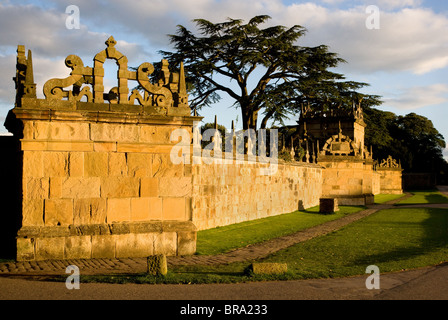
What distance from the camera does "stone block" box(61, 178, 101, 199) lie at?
324 inches

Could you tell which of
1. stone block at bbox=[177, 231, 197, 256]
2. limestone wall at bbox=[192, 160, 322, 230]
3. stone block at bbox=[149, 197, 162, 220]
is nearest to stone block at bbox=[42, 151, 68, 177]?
stone block at bbox=[149, 197, 162, 220]

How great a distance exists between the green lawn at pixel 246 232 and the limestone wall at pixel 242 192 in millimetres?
396

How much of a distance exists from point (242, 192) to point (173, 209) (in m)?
6.94

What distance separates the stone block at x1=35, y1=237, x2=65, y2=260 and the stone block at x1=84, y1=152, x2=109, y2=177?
126 centimetres

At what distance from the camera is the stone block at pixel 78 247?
808 centimetres

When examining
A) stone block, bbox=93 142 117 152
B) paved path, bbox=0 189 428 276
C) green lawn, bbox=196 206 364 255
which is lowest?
green lawn, bbox=196 206 364 255

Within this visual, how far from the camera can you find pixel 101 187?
841 centimetres

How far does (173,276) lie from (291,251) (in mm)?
3719

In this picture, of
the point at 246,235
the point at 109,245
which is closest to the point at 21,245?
the point at 109,245

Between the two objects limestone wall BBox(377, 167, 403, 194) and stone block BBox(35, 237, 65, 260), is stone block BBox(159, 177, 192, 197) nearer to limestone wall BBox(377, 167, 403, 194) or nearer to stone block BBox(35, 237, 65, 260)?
stone block BBox(35, 237, 65, 260)

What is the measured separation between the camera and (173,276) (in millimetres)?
6660

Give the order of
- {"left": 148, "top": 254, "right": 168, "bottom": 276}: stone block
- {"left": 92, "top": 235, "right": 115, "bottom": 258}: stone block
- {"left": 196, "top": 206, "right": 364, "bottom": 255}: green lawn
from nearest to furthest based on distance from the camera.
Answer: {"left": 148, "top": 254, "right": 168, "bottom": 276}: stone block, {"left": 92, "top": 235, "right": 115, "bottom": 258}: stone block, {"left": 196, "top": 206, "right": 364, "bottom": 255}: green lawn

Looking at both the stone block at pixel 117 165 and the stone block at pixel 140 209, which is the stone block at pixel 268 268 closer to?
the stone block at pixel 140 209

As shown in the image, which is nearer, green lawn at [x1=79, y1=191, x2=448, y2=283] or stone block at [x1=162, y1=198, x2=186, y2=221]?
green lawn at [x1=79, y1=191, x2=448, y2=283]
